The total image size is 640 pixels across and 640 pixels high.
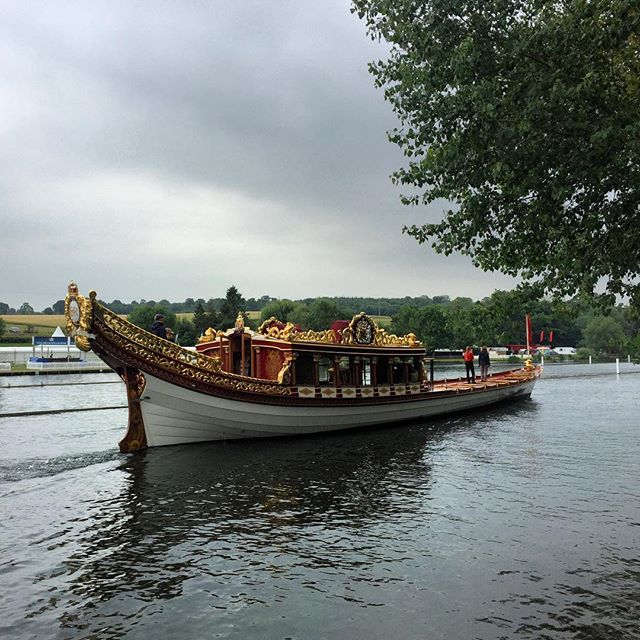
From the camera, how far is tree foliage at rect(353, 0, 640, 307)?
9078mm

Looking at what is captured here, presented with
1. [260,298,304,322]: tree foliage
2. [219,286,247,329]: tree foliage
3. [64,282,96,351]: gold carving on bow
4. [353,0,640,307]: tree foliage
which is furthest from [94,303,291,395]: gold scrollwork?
[260,298,304,322]: tree foliage

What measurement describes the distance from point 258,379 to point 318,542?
10611 mm

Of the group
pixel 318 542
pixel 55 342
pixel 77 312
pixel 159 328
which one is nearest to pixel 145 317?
pixel 55 342

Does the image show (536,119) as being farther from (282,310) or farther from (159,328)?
(282,310)

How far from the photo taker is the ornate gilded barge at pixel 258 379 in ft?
63.8

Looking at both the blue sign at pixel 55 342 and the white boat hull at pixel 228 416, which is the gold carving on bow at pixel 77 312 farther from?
the blue sign at pixel 55 342

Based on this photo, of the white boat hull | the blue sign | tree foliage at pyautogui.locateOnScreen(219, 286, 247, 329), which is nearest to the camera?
the white boat hull

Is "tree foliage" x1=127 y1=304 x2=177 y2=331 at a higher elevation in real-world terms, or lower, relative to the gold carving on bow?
higher

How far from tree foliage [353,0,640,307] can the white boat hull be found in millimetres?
12401

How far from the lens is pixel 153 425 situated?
802 inches

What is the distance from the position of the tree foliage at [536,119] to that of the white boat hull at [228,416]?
40.7ft

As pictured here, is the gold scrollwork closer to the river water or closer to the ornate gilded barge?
the ornate gilded barge

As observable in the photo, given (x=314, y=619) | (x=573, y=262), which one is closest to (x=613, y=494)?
(x=573, y=262)

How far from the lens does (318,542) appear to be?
11.6 meters
